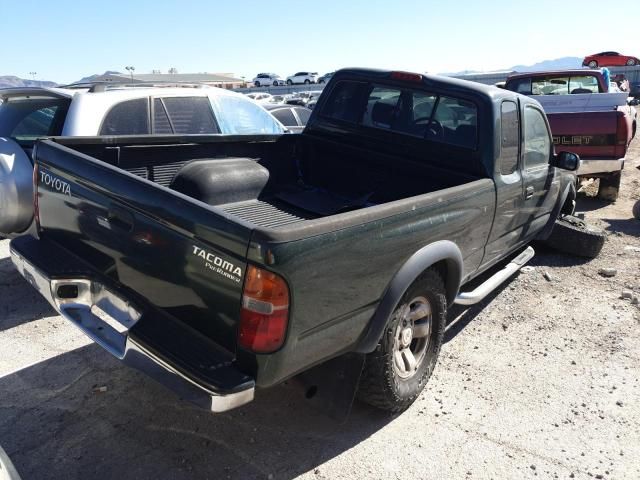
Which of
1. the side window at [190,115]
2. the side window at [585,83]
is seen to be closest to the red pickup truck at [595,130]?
the side window at [585,83]

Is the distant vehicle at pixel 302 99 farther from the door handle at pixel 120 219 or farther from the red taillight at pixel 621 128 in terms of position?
the door handle at pixel 120 219

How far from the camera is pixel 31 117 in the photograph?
512 cm

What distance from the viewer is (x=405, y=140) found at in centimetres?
445

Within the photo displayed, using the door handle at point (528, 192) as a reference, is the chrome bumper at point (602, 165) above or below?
below

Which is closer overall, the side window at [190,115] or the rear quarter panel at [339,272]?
the rear quarter panel at [339,272]

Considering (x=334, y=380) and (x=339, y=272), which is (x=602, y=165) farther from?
(x=339, y=272)

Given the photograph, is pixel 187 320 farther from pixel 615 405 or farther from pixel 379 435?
pixel 615 405

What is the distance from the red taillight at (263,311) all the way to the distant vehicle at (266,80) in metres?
54.2

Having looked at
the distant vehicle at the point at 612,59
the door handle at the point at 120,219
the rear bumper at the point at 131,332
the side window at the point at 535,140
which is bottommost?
the rear bumper at the point at 131,332

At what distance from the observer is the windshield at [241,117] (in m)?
6.29

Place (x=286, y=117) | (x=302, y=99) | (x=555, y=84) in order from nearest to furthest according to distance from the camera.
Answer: (x=286, y=117), (x=555, y=84), (x=302, y=99)

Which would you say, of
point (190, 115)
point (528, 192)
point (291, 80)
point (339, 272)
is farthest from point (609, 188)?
point (291, 80)

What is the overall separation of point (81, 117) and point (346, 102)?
7.59 ft

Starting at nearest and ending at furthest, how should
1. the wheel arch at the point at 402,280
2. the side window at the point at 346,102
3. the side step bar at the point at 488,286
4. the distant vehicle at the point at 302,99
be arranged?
1. the wheel arch at the point at 402,280
2. the side step bar at the point at 488,286
3. the side window at the point at 346,102
4. the distant vehicle at the point at 302,99
